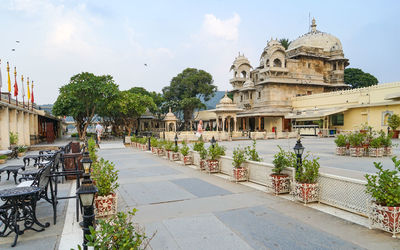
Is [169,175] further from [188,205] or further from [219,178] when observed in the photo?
[188,205]

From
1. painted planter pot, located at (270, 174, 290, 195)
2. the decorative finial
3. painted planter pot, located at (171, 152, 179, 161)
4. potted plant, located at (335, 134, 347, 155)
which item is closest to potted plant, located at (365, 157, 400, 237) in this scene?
painted planter pot, located at (270, 174, 290, 195)

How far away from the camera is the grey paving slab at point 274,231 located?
392 cm

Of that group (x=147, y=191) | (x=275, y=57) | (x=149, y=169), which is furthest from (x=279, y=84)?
(x=147, y=191)

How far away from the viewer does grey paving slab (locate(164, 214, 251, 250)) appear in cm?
395

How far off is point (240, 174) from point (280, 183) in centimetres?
168

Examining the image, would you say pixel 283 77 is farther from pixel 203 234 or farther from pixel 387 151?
pixel 203 234

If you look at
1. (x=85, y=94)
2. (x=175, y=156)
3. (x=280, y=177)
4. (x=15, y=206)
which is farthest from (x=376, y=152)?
(x=85, y=94)

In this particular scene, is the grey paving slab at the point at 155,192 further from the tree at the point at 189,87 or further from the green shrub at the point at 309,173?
the tree at the point at 189,87

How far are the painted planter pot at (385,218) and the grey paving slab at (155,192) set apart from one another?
3.77m

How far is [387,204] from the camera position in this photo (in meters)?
4.25

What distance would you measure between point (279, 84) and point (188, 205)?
35.9 metres

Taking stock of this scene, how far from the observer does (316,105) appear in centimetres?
3534

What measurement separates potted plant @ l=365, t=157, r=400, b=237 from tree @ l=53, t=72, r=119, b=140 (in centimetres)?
2708

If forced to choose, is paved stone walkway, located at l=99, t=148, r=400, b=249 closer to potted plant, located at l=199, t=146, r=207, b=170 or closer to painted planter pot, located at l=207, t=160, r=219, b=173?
painted planter pot, located at l=207, t=160, r=219, b=173
